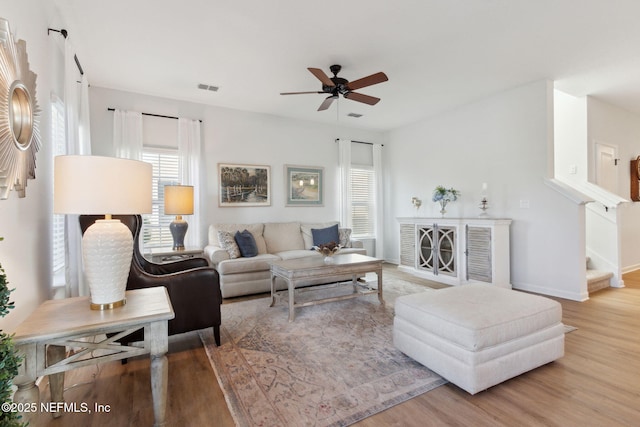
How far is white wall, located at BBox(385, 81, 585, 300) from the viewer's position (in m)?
3.90

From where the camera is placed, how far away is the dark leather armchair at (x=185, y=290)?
2.31 meters

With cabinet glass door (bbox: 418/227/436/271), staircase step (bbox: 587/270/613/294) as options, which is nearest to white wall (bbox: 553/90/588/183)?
staircase step (bbox: 587/270/613/294)

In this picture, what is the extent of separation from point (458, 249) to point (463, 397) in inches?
120

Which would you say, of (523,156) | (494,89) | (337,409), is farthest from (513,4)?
(337,409)

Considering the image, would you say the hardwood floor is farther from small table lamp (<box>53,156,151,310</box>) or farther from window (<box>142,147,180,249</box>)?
window (<box>142,147,180,249</box>)

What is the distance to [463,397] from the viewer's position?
1.87m

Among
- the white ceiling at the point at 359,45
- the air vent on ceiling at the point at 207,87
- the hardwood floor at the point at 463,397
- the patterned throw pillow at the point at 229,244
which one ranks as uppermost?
the air vent on ceiling at the point at 207,87

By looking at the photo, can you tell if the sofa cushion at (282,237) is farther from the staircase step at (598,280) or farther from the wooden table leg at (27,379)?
the staircase step at (598,280)

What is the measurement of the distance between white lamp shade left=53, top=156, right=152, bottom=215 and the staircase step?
17.4 feet

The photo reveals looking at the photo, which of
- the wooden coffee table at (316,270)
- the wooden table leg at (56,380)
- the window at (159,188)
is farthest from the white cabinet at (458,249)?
the wooden table leg at (56,380)

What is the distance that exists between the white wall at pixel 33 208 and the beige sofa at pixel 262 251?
6.37ft

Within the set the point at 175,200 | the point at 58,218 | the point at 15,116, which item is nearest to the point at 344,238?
the point at 175,200

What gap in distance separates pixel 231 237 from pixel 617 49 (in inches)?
198

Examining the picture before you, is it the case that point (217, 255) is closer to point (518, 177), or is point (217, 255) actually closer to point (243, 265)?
point (243, 265)
